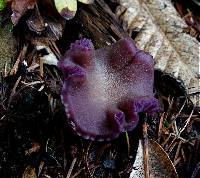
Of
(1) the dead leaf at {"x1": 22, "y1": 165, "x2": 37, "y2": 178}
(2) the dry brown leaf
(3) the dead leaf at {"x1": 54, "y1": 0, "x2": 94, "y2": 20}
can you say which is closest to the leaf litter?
(1) the dead leaf at {"x1": 22, "y1": 165, "x2": 37, "y2": 178}

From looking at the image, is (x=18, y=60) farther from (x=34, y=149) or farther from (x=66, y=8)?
(x=34, y=149)

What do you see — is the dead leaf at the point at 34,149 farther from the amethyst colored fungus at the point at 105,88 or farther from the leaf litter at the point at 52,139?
the amethyst colored fungus at the point at 105,88

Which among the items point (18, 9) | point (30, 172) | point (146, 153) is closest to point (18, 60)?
point (18, 9)

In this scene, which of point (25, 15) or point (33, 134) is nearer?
point (33, 134)

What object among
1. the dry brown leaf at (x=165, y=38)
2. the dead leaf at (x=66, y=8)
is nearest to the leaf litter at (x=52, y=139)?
the dead leaf at (x=66, y=8)

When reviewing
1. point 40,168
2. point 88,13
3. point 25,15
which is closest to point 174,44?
point 88,13

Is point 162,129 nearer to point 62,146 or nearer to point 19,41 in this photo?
point 62,146
